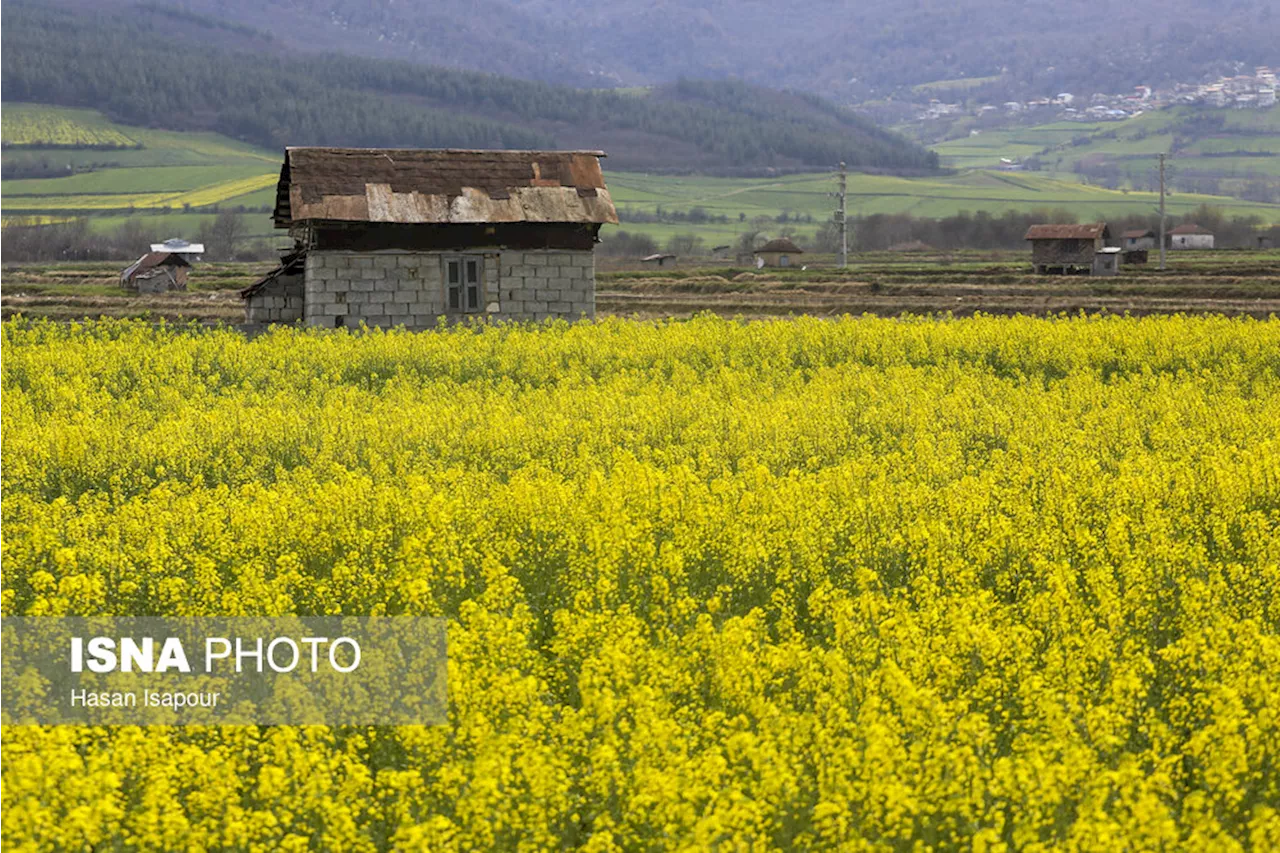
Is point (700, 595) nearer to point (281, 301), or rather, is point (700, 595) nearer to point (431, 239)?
point (431, 239)

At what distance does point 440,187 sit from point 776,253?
2939 inches

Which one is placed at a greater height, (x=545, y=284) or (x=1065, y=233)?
(x=1065, y=233)

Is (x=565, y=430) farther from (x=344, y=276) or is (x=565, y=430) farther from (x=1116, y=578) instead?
(x=344, y=276)

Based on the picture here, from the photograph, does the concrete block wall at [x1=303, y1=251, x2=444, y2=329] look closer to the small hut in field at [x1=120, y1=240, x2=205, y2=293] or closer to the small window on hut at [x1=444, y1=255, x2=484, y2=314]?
the small window on hut at [x1=444, y1=255, x2=484, y2=314]

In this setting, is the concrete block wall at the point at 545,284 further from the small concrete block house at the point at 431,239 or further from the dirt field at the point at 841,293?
the dirt field at the point at 841,293

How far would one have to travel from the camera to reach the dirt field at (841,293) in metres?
50.8

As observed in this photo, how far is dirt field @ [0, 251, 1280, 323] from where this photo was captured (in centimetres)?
5078

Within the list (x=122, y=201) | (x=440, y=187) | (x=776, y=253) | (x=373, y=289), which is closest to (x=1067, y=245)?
(x=776, y=253)

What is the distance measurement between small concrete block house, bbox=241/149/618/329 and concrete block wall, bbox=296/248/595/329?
24 millimetres

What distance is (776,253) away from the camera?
109 meters

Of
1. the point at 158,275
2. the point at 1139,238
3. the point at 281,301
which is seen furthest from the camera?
the point at 1139,238

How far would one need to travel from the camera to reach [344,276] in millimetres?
34156

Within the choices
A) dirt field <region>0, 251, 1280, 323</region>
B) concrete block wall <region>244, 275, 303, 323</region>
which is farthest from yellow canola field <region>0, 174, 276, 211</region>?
concrete block wall <region>244, 275, 303, 323</region>

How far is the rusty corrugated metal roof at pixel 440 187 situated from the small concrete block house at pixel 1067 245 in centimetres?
4909
